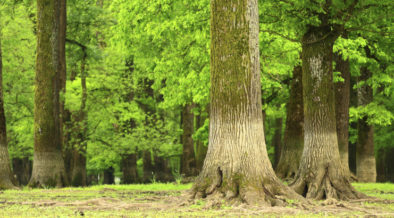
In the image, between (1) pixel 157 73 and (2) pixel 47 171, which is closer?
(2) pixel 47 171

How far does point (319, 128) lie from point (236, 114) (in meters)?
3.46

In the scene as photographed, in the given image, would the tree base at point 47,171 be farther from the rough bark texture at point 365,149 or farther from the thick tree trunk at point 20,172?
the thick tree trunk at point 20,172

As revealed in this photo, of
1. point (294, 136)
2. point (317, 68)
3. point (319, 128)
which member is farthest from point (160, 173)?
point (317, 68)

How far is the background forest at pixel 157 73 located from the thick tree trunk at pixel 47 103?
10.7 feet

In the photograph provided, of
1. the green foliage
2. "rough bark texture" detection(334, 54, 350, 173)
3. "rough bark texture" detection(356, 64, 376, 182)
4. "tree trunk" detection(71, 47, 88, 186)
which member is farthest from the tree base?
"rough bark texture" detection(356, 64, 376, 182)

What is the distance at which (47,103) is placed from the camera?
17.9m

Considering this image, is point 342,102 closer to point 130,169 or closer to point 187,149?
point 187,149

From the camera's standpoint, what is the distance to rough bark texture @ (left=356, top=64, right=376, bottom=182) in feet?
80.4

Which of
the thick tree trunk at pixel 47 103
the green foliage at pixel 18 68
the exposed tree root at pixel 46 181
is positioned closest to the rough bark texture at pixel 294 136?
the exposed tree root at pixel 46 181

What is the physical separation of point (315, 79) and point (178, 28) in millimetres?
6232

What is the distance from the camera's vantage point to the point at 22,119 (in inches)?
1199

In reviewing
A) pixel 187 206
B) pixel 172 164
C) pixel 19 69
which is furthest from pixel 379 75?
pixel 172 164

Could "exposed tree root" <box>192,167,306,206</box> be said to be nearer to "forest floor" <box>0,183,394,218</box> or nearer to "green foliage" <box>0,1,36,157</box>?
"forest floor" <box>0,183,394,218</box>

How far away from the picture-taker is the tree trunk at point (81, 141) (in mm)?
26822
